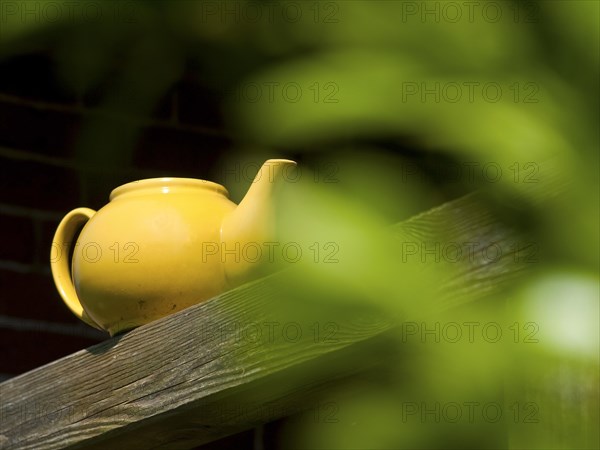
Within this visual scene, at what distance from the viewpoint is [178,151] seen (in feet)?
6.63

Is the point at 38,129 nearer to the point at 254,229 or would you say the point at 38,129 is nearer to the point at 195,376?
the point at 254,229

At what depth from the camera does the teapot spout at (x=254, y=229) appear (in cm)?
108

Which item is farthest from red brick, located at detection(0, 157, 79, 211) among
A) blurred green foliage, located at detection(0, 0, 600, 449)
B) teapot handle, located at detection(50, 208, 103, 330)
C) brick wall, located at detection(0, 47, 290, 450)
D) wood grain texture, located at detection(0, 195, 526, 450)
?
blurred green foliage, located at detection(0, 0, 600, 449)

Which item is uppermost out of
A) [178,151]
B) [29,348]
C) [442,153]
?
[178,151]

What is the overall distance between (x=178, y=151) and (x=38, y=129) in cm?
26

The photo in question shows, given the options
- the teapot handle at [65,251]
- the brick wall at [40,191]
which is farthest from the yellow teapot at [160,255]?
the brick wall at [40,191]

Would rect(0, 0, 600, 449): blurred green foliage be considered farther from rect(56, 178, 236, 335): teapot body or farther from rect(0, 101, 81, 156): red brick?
rect(0, 101, 81, 156): red brick

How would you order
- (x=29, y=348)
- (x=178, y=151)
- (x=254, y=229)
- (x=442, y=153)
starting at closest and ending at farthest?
(x=442, y=153) < (x=254, y=229) < (x=29, y=348) < (x=178, y=151)

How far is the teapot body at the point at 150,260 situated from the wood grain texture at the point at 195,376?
Result: 0.05 meters

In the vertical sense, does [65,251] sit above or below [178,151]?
below

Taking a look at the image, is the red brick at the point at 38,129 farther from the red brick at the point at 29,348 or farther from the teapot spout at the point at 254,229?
the teapot spout at the point at 254,229

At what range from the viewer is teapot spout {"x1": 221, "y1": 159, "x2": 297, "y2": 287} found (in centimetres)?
108

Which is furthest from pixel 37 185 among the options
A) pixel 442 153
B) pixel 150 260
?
pixel 442 153

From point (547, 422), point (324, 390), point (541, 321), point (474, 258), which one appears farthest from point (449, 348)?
point (324, 390)
